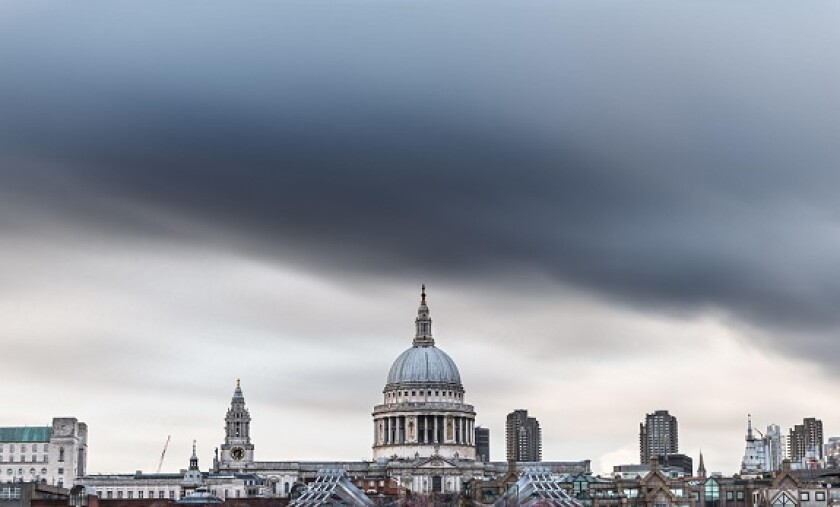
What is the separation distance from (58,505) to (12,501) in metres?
4.03

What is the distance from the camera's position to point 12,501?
624 ft

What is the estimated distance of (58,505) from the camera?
19012 centimetres
